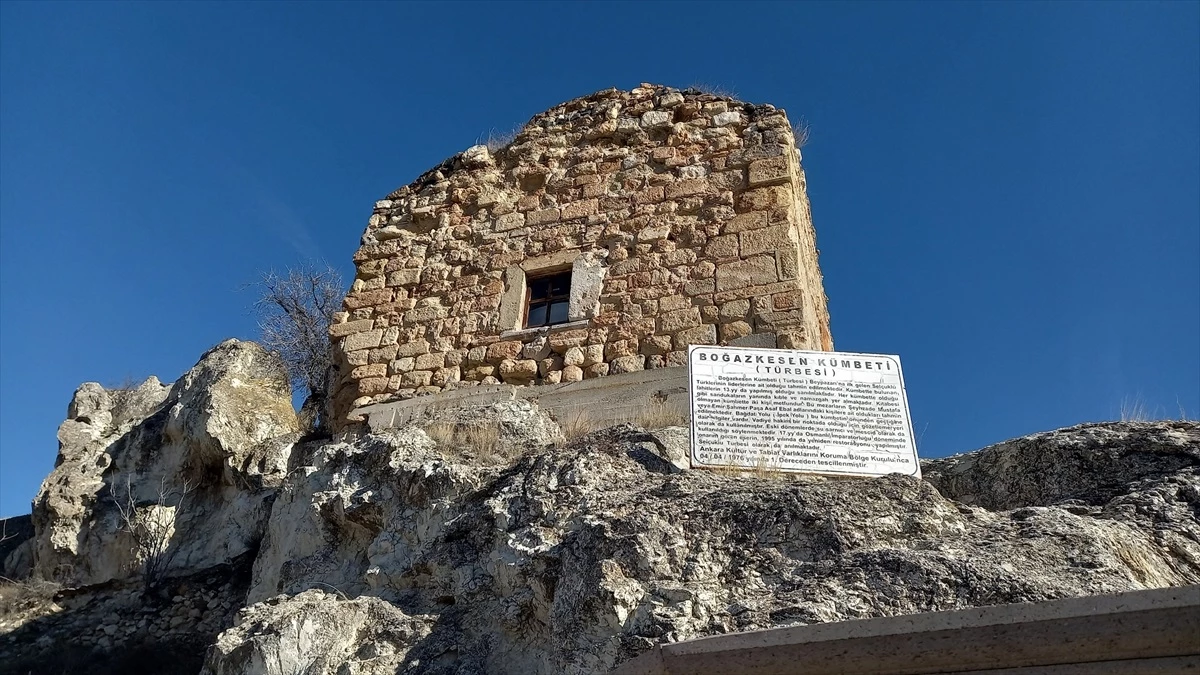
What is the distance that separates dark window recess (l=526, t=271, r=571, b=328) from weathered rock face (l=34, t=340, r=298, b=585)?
9.67 feet

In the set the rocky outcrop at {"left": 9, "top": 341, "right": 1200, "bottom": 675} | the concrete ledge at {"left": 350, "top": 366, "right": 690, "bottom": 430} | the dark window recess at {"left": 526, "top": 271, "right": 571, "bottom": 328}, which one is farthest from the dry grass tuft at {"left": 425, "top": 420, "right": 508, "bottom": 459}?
the dark window recess at {"left": 526, "top": 271, "right": 571, "bottom": 328}

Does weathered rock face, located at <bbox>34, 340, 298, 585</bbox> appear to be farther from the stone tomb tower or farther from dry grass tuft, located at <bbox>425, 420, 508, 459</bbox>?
dry grass tuft, located at <bbox>425, 420, 508, 459</bbox>

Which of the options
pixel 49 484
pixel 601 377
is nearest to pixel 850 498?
pixel 601 377

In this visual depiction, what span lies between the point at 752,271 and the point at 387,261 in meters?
3.36

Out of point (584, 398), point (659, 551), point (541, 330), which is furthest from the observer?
point (541, 330)

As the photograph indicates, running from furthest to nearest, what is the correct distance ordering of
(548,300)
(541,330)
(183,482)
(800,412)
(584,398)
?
(183,482)
(548,300)
(541,330)
(584,398)
(800,412)

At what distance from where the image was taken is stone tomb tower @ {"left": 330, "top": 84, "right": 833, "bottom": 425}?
21.4ft

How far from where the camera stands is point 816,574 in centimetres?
339

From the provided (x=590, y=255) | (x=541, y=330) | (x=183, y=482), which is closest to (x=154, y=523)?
(x=183, y=482)

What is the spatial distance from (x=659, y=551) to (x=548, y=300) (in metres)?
3.67

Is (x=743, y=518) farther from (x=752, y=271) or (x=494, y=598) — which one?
(x=752, y=271)

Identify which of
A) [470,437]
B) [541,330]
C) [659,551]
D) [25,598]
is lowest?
[659,551]

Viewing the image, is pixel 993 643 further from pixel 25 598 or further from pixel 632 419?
pixel 25 598

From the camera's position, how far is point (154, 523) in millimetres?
8219
